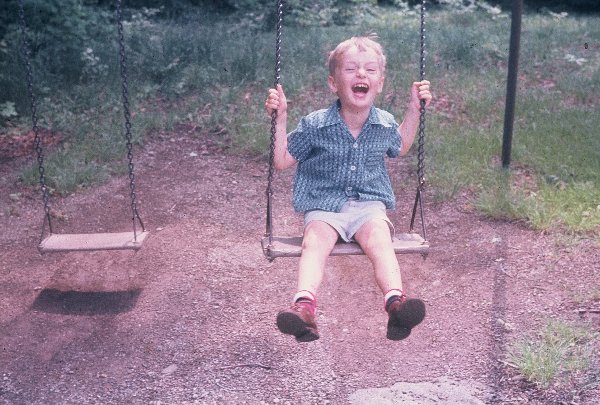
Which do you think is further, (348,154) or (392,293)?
(348,154)

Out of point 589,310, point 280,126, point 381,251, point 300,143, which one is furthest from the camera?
point 589,310

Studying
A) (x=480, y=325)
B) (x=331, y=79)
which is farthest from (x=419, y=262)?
(x=331, y=79)

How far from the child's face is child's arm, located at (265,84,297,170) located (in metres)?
0.28

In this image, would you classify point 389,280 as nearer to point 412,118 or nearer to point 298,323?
point 298,323

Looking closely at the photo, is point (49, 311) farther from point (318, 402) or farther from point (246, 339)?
point (318, 402)

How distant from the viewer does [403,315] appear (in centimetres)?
271

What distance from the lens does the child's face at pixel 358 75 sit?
10.6 feet

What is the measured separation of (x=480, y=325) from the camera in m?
3.67

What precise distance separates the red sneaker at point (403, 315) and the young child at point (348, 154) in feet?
0.82

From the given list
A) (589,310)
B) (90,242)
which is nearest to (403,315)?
(589,310)

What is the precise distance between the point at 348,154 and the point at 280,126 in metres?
0.34

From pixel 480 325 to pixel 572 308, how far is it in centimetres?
48

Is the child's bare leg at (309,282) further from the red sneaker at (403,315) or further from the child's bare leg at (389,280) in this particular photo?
the red sneaker at (403,315)

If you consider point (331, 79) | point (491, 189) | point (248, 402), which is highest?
point (331, 79)
